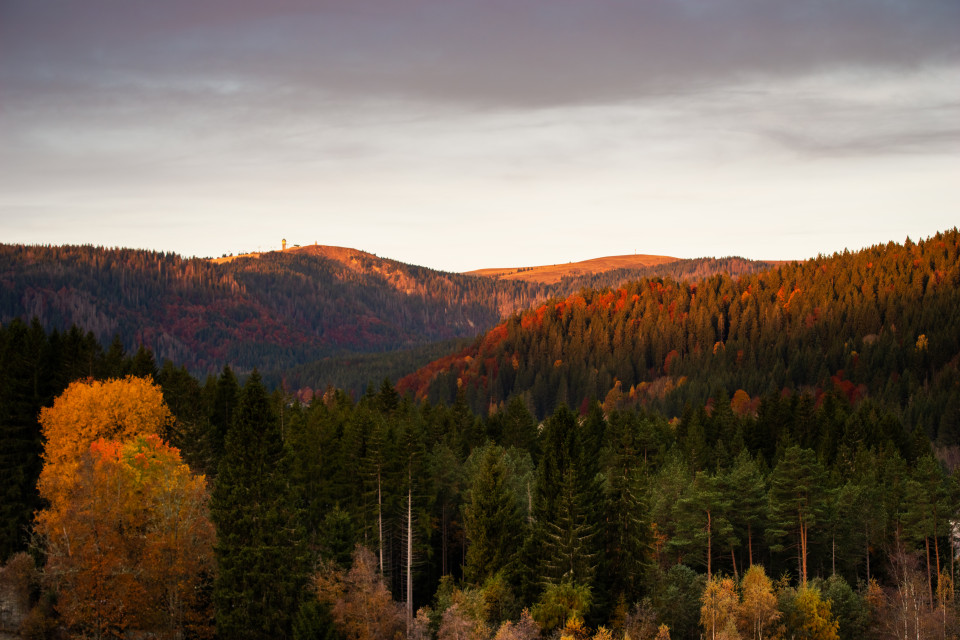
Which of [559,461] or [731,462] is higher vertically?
[559,461]

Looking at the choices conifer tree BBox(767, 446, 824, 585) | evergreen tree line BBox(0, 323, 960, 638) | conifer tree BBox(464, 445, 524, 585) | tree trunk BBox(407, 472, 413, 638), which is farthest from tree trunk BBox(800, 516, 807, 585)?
tree trunk BBox(407, 472, 413, 638)

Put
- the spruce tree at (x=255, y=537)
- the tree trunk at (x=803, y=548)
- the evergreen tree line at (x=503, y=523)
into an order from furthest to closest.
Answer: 1. the tree trunk at (x=803, y=548)
2. the evergreen tree line at (x=503, y=523)
3. the spruce tree at (x=255, y=537)

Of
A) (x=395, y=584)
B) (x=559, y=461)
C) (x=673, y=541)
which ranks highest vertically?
(x=559, y=461)

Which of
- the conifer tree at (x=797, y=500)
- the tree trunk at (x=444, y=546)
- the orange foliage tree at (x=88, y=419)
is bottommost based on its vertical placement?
the tree trunk at (x=444, y=546)

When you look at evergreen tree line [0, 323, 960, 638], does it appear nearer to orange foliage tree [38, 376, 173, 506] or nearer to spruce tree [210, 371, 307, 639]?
spruce tree [210, 371, 307, 639]

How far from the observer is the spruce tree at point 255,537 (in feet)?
176

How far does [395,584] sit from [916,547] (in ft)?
146

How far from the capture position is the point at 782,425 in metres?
114

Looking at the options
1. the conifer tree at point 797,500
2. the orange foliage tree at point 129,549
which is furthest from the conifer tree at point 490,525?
the conifer tree at point 797,500

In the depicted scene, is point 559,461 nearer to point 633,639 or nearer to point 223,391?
point 633,639

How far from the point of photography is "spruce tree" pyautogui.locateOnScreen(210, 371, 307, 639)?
53.6m

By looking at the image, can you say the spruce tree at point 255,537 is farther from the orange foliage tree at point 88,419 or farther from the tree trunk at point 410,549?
the orange foliage tree at point 88,419

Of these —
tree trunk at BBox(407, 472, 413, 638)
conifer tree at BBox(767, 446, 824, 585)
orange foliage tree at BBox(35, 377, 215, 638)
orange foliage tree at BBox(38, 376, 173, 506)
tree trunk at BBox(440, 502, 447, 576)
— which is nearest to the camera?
orange foliage tree at BBox(35, 377, 215, 638)

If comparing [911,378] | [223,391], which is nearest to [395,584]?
[223,391]
